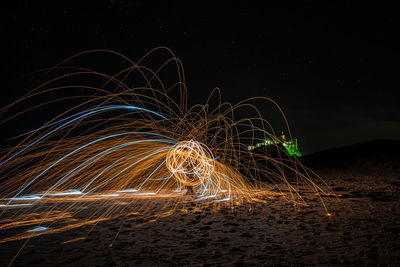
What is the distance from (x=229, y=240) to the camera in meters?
4.88

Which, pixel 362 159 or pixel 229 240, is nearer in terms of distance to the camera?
pixel 229 240

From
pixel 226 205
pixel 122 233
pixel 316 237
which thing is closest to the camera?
pixel 316 237

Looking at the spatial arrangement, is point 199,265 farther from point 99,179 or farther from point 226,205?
point 99,179

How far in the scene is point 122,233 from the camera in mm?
5492

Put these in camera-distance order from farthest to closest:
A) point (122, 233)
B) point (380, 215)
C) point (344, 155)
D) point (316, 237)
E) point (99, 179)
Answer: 1. point (344, 155)
2. point (99, 179)
3. point (380, 215)
4. point (122, 233)
5. point (316, 237)

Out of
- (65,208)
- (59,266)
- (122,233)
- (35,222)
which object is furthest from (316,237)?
(65,208)

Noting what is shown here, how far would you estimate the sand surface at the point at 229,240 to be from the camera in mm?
3961

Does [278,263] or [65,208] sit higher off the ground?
[65,208]

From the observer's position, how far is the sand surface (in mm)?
3961

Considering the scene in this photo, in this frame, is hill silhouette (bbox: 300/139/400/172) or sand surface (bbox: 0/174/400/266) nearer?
sand surface (bbox: 0/174/400/266)

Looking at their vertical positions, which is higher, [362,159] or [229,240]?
[362,159]

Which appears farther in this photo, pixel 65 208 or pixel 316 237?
pixel 65 208

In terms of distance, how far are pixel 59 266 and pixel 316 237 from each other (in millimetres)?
3822

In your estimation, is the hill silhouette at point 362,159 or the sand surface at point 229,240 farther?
the hill silhouette at point 362,159
